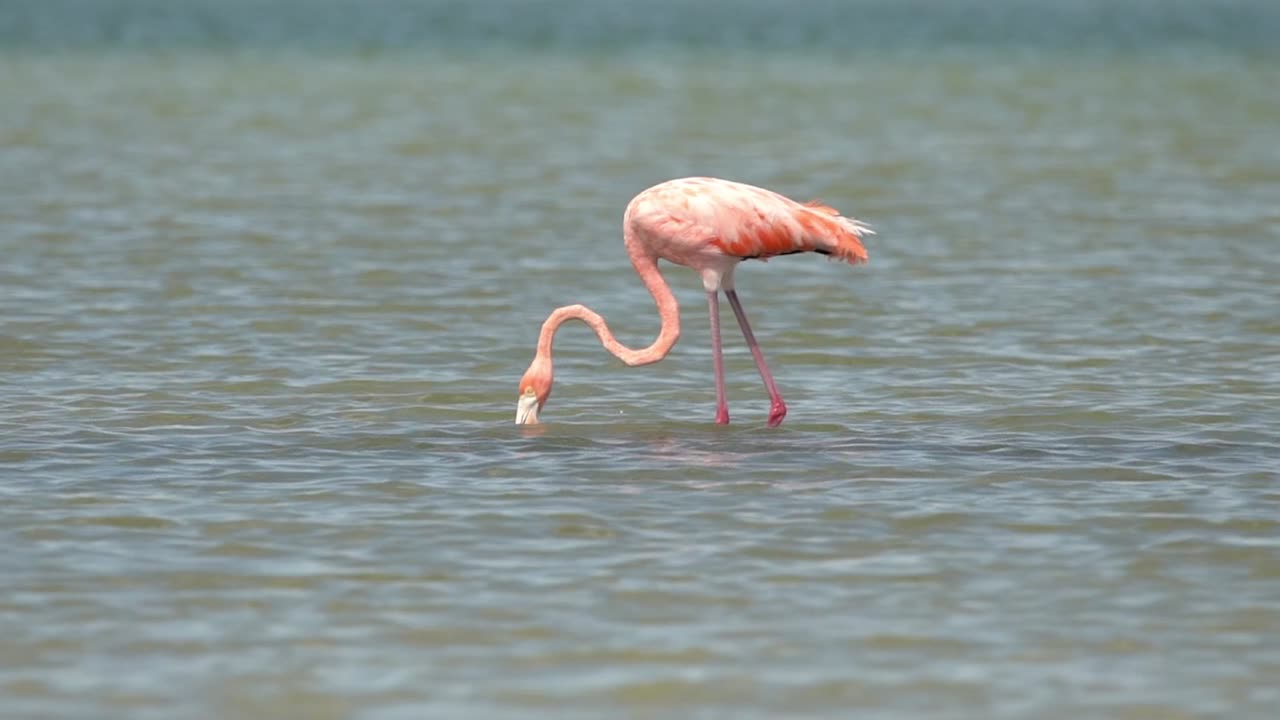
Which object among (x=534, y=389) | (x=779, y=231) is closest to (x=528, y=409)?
(x=534, y=389)

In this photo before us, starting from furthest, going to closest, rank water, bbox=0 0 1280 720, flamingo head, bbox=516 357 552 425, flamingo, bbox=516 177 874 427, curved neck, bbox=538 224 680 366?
1. flamingo, bbox=516 177 874 427
2. curved neck, bbox=538 224 680 366
3. flamingo head, bbox=516 357 552 425
4. water, bbox=0 0 1280 720

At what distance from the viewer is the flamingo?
12.5m

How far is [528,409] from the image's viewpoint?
12273mm

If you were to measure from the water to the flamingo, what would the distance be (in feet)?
1.57

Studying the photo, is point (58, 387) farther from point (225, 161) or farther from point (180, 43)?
point (180, 43)

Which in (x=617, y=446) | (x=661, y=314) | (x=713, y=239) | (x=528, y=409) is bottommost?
(x=617, y=446)

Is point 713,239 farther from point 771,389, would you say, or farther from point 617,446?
point 617,446

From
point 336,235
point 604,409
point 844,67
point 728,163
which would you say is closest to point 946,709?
point 604,409

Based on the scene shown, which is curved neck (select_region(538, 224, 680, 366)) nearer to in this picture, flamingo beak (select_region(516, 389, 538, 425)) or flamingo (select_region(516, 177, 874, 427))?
flamingo (select_region(516, 177, 874, 427))

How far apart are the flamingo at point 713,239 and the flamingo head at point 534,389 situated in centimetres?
1

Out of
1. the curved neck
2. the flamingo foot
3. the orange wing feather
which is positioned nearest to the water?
the flamingo foot

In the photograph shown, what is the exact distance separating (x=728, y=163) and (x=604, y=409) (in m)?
16.5

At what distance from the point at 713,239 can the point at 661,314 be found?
0.52 m

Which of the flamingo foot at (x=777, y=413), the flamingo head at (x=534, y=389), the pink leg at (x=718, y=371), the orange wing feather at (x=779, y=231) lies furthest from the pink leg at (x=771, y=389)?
the flamingo head at (x=534, y=389)
